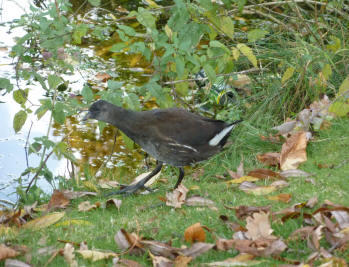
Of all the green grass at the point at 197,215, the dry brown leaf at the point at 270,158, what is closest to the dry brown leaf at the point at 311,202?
the green grass at the point at 197,215

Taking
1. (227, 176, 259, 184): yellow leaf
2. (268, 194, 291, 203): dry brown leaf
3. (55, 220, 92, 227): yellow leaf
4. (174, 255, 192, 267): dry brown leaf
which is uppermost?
(174, 255, 192, 267): dry brown leaf

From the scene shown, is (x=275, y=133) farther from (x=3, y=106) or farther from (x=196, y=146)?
(x=3, y=106)

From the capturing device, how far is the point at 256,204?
365 centimetres

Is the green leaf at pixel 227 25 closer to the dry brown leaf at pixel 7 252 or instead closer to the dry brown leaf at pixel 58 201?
the dry brown leaf at pixel 58 201

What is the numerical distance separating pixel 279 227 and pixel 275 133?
7.99 feet

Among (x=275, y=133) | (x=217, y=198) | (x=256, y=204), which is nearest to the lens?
(x=256, y=204)

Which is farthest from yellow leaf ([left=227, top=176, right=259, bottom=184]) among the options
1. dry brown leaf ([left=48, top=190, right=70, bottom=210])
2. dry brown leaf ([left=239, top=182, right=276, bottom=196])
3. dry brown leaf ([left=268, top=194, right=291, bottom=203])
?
dry brown leaf ([left=48, top=190, right=70, bottom=210])

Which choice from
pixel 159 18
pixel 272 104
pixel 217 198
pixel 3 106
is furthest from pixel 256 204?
pixel 159 18

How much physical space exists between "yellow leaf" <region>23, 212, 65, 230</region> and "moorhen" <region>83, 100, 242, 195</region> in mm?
903

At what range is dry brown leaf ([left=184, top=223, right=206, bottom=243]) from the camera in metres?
3.04

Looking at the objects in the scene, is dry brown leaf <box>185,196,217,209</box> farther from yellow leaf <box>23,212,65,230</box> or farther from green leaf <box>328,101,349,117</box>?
green leaf <box>328,101,349,117</box>

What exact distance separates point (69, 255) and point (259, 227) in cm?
101

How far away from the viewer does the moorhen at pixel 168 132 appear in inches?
176

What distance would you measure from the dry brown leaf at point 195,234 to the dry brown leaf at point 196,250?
0.13 metres
